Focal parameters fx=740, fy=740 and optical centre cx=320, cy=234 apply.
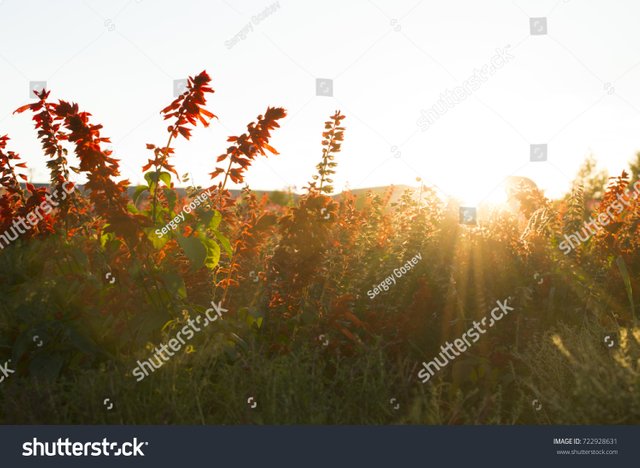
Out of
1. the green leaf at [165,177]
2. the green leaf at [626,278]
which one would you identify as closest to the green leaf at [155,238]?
the green leaf at [165,177]

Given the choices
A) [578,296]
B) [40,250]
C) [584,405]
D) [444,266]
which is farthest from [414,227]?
[40,250]

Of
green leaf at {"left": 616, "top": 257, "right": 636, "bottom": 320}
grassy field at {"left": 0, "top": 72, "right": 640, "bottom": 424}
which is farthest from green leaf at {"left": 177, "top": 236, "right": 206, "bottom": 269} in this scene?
green leaf at {"left": 616, "top": 257, "right": 636, "bottom": 320}

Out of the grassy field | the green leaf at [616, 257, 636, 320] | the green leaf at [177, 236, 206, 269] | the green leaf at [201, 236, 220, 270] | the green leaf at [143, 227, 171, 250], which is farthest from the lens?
the green leaf at [616, 257, 636, 320]

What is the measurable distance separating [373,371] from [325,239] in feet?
4.01

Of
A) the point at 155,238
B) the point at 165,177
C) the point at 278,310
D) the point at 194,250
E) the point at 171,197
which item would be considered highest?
the point at 165,177

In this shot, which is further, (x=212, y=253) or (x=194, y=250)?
(x=212, y=253)

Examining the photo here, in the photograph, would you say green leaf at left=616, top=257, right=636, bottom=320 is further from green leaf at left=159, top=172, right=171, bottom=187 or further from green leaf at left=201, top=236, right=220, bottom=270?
green leaf at left=159, top=172, right=171, bottom=187

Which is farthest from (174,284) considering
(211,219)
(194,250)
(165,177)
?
(165,177)

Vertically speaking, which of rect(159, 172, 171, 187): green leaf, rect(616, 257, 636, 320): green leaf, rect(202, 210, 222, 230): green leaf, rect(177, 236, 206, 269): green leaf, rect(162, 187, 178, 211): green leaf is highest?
rect(159, 172, 171, 187): green leaf

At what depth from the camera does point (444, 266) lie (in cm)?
573

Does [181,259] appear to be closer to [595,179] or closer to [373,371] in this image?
[373,371]

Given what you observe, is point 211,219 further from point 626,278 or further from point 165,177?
point 626,278

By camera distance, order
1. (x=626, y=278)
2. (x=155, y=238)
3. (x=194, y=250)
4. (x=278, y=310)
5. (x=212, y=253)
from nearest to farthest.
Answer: (x=194, y=250) → (x=155, y=238) → (x=212, y=253) → (x=278, y=310) → (x=626, y=278)

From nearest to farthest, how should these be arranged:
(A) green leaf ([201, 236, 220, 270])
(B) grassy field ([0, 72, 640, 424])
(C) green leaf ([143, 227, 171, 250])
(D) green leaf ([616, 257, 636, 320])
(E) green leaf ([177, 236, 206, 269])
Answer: (B) grassy field ([0, 72, 640, 424])
(E) green leaf ([177, 236, 206, 269])
(C) green leaf ([143, 227, 171, 250])
(A) green leaf ([201, 236, 220, 270])
(D) green leaf ([616, 257, 636, 320])
